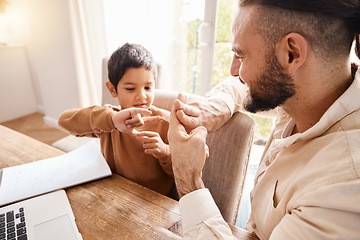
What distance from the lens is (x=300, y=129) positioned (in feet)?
2.57

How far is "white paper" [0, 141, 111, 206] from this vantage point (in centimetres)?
84

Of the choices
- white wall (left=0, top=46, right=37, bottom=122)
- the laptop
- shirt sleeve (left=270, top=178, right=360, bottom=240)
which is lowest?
white wall (left=0, top=46, right=37, bottom=122)

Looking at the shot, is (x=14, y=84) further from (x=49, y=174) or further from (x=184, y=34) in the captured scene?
(x=49, y=174)

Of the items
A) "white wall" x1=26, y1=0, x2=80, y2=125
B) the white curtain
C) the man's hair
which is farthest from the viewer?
"white wall" x1=26, y1=0, x2=80, y2=125

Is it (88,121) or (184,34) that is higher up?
(184,34)

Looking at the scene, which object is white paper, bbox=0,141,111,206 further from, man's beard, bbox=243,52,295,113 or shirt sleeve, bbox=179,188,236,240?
man's beard, bbox=243,52,295,113

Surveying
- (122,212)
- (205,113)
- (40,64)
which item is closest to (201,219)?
(122,212)

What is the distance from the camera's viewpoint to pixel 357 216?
45cm

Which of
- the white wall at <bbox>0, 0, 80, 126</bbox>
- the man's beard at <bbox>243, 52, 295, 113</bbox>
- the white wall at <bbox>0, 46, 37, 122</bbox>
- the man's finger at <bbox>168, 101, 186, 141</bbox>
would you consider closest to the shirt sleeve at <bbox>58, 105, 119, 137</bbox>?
the man's finger at <bbox>168, 101, 186, 141</bbox>

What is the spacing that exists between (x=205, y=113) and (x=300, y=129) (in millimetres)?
333

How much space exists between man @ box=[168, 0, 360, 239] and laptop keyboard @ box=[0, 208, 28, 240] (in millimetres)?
450

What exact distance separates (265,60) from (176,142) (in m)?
0.35

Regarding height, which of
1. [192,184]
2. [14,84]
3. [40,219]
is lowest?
[14,84]

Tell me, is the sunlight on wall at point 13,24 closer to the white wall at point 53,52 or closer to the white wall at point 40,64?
the white wall at point 40,64
